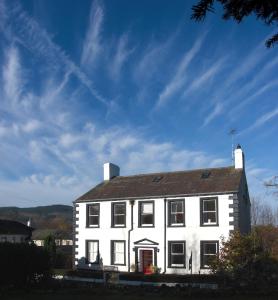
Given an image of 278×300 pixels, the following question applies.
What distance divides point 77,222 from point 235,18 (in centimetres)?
3290

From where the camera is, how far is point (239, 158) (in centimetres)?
3341

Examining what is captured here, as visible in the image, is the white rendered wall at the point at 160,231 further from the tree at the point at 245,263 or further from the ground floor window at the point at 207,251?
the tree at the point at 245,263

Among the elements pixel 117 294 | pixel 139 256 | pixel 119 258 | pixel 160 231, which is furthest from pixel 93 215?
pixel 117 294

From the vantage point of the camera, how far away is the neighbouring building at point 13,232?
49356 millimetres

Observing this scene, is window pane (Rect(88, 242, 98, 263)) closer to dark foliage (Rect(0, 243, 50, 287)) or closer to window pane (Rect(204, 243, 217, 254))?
window pane (Rect(204, 243, 217, 254))

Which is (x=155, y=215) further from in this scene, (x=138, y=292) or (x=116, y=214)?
(x=138, y=292)

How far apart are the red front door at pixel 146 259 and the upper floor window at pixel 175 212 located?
2791 millimetres

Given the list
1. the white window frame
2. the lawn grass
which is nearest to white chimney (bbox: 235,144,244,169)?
the white window frame

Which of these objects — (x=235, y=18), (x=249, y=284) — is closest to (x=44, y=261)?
(x=249, y=284)

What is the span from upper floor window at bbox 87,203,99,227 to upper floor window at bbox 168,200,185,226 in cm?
643

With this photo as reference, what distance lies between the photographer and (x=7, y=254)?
68.2 ft

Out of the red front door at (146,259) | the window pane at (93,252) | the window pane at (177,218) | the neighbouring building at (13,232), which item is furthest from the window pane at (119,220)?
the neighbouring building at (13,232)

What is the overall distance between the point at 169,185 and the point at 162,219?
9.64ft

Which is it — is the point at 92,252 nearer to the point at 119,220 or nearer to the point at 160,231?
the point at 119,220
